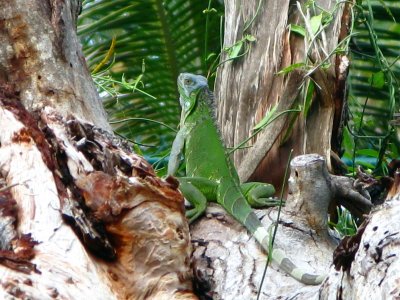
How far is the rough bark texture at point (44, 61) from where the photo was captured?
355cm

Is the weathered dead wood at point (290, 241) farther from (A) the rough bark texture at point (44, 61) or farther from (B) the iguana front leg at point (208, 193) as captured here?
(A) the rough bark texture at point (44, 61)

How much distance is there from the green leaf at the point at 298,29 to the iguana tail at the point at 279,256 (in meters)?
1.09

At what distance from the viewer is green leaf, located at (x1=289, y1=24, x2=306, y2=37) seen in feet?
14.0

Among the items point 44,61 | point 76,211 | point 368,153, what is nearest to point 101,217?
point 76,211

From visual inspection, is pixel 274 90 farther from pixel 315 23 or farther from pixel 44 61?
pixel 44 61

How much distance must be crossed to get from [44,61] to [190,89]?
1.08 meters

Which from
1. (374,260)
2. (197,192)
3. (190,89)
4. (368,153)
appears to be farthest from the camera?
(368,153)

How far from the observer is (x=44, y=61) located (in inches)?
141

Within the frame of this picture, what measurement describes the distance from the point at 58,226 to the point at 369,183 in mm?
1302

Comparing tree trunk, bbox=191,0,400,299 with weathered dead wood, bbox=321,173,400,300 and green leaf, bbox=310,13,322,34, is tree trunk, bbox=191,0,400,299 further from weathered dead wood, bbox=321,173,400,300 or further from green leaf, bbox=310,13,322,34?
weathered dead wood, bbox=321,173,400,300

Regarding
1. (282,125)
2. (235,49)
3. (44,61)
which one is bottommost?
(282,125)

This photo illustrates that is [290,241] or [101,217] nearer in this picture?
[101,217]

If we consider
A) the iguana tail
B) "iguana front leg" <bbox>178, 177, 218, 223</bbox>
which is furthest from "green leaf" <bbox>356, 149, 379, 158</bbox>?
the iguana tail

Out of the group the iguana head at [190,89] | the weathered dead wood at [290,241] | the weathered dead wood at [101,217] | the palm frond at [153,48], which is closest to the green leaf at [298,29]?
the iguana head at [190,89]
